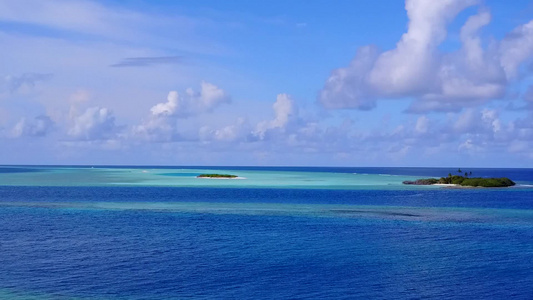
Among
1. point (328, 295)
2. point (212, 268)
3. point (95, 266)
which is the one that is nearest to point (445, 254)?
point (328, 295)

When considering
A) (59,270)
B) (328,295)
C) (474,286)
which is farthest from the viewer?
(59,270)

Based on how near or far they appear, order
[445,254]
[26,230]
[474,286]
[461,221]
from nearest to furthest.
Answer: [474,286] < [445,254] < [26,230] < [461,221]

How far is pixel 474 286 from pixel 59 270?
28.4 metres

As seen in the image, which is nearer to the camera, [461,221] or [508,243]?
[508,243]

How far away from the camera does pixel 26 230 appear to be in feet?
189

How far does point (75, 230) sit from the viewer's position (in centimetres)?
5778

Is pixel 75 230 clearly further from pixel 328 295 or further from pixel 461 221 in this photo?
pixel 461 221

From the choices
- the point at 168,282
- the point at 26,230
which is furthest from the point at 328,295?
the point at 26,230

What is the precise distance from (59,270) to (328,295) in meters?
19.3

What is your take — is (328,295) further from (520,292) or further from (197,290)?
(520,292)

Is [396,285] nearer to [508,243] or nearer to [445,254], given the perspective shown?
[445,254]

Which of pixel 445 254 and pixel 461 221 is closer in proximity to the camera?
pixel 445 254

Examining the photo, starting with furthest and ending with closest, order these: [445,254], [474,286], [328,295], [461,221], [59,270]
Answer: [461,221] < [445,254] < [59,270] < [474,286] < [328,295]

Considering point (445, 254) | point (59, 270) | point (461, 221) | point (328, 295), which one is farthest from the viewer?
point (461, 221)
